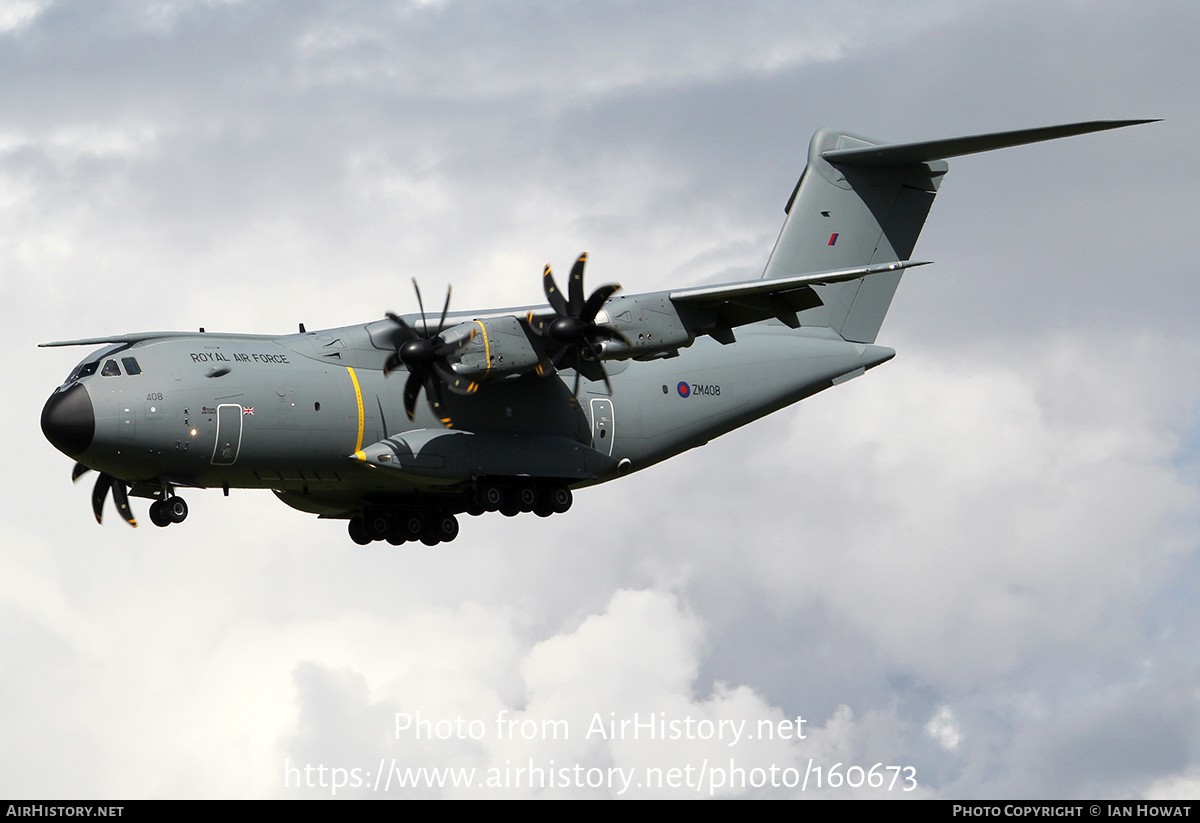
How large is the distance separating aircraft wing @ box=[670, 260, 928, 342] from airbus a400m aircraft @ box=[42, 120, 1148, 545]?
33 mm

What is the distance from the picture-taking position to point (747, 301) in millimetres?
24469

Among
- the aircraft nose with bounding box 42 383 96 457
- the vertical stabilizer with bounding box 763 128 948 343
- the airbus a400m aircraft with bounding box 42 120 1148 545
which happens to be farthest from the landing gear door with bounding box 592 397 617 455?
the aircraft nose with bounding box 42 383 96 457

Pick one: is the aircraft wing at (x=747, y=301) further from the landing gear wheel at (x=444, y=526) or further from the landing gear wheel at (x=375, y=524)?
the landing gear wheel at (x=375, y=524)

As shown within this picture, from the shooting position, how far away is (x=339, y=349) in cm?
2414

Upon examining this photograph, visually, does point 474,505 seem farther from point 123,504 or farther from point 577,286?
point 123,504

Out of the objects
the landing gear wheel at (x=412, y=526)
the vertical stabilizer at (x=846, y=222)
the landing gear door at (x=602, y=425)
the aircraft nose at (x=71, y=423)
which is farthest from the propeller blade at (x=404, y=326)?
the vertical stabilizer at (x=846, y=222)

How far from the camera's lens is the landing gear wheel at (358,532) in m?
26.6

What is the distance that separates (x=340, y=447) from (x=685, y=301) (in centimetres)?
544

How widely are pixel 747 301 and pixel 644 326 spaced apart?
5.78ft

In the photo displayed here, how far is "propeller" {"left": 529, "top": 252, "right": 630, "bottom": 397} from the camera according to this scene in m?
23.4

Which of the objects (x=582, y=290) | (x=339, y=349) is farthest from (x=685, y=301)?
(x=339, y=349)

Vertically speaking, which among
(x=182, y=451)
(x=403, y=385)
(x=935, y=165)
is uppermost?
(x=935, y=165)
